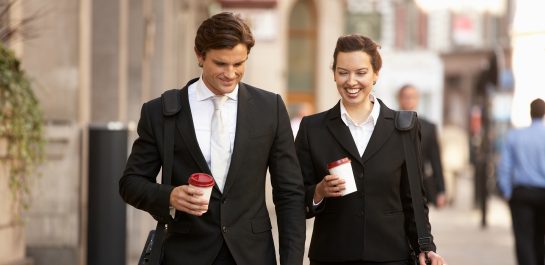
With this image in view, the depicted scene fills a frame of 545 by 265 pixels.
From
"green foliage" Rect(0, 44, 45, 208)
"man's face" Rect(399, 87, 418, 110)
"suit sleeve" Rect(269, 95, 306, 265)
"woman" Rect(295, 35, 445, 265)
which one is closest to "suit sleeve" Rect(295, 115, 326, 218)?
"woman" Rect(295, 35, 445, 265)

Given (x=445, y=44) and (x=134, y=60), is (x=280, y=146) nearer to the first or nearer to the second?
(x=134, y=60)

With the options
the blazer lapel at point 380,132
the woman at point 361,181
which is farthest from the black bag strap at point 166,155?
the blazer lapel at point 380,132

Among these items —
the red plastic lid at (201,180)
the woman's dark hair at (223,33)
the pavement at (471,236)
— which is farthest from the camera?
the pavement at (471,236)

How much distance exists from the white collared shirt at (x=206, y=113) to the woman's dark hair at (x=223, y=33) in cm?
21

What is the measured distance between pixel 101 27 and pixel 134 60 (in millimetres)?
2079

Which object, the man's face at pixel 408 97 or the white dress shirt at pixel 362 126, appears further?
the man's face at pixel 408 97

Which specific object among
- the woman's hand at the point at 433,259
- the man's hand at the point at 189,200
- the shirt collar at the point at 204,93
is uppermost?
the shirt collar at the point at 204,93

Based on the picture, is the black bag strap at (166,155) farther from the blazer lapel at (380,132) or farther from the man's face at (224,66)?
the blazer lapel at (380,132)

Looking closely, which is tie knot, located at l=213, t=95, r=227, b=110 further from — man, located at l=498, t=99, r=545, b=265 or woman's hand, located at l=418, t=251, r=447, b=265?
man, located at l=498, t=99, r=545, b=265

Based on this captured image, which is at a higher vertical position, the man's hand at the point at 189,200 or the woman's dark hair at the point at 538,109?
the woman's dark hair at the point at 538,109

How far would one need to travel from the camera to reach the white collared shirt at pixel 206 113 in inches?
214

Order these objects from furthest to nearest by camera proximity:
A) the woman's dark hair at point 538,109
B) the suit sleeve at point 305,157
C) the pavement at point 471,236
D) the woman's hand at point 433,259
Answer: the pavement at point 471,236
the woman's dark hair at point 538,109
the suit sleeve at point 305,157
the woman's hand at point 433,259

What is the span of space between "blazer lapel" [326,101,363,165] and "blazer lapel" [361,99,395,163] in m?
0.06

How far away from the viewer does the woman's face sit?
19.9ft
